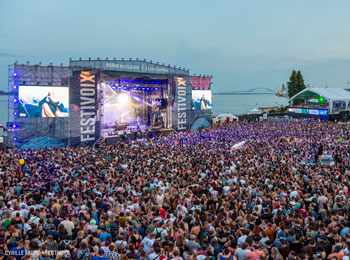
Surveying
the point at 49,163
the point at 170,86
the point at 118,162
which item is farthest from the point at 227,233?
the point at 170,86

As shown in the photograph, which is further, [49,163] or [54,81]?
[54,81]

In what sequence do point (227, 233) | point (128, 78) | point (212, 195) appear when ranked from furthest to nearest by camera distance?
point (128, 78)
point (212, 195)
point (227, 233)

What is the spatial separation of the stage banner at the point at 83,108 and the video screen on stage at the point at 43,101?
2.00 ft

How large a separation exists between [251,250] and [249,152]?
12.1 metres

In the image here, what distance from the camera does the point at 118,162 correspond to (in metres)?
15.2

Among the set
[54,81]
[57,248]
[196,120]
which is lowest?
[57,248]

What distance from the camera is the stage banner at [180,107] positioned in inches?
1329

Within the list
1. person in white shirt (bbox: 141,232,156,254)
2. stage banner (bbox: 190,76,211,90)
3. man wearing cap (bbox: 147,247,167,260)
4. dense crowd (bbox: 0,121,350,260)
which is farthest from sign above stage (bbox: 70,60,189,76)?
man wearing cap (bbox: 147,247,167,260)

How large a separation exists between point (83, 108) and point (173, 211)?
18.9 meters

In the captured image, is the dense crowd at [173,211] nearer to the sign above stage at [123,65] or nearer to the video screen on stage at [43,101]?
the video screen on stage at [43,101]

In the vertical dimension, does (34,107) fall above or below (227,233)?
above

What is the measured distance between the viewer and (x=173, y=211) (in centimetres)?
819

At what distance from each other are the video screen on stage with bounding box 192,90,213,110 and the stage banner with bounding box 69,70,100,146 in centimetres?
1440

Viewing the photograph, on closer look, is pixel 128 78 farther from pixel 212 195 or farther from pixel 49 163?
pixel 212 195
